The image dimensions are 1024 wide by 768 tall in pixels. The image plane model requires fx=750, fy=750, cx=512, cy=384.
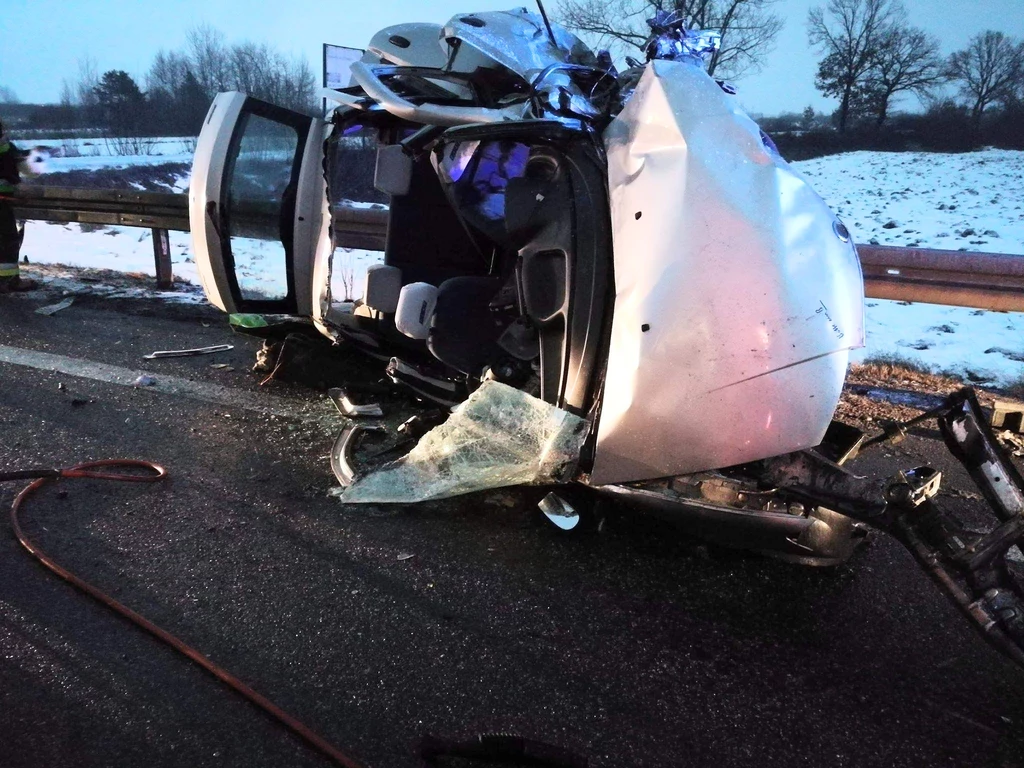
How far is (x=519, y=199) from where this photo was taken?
9.43ft

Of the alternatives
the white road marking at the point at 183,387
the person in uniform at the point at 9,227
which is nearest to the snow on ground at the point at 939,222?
the white road marking at the point at 183,387

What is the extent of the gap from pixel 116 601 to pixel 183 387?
2231 millimetres

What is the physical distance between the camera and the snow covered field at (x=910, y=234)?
5984 millimetres

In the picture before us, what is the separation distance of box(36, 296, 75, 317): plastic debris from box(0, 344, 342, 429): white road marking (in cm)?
133

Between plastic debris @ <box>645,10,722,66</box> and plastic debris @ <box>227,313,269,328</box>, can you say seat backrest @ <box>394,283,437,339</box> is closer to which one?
plastic debris @ <box>227,313,269,328</box>

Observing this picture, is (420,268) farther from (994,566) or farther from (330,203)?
(994,566)

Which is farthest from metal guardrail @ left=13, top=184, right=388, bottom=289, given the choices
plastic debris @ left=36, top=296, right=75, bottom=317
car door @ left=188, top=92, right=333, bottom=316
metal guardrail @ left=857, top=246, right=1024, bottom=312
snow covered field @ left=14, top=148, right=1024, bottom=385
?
metal guardrail @ left=857, top=246, right=1024, bottom=312

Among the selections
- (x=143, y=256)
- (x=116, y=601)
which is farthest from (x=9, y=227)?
(x=116, y=601)

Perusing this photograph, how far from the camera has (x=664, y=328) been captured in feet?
7.21

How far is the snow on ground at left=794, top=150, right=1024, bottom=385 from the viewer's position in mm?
5805

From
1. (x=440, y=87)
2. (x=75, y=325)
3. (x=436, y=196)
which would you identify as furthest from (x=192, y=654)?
(x=75, y=325)

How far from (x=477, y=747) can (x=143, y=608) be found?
45.8 inches

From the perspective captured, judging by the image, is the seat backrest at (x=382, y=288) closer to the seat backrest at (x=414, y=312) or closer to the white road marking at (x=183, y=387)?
the seat backrest at (x=414, y=312)

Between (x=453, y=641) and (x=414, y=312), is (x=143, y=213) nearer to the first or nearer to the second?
(x=414, y=312)
